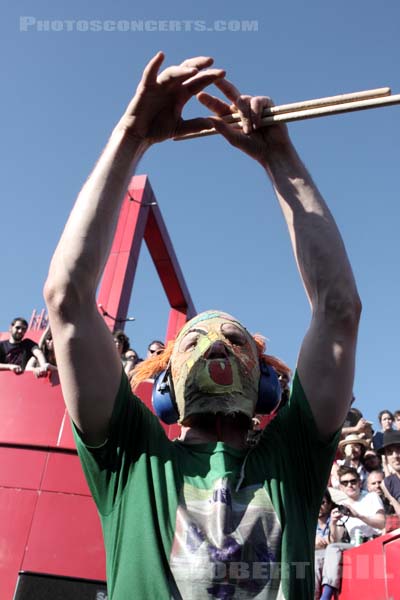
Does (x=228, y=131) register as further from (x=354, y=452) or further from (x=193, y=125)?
(x=354, y=452)

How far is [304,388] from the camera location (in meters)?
1.63

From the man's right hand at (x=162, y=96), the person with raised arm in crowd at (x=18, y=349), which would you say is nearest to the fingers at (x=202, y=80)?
the man's right hand at (x=162, y=96)

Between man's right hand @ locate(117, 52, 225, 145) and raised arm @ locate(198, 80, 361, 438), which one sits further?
man's right hand @ locate(117, 52, 225, 145)

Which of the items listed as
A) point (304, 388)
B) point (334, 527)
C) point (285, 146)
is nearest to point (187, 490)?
point (304, 388)

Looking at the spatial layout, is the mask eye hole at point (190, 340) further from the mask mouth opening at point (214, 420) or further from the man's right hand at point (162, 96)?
the man's right hand at point (162, 96)

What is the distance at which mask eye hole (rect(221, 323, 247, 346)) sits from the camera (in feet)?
5.92

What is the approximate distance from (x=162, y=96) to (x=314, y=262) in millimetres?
684

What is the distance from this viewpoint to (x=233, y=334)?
1.82 metres

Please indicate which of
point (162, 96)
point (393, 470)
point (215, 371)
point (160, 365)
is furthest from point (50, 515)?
point (162, 96)

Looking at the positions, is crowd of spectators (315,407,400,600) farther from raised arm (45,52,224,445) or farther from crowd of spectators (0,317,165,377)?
raised arm (45,52,224,445)

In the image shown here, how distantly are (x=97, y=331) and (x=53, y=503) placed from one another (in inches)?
138

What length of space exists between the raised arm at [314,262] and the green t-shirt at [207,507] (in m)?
0.08

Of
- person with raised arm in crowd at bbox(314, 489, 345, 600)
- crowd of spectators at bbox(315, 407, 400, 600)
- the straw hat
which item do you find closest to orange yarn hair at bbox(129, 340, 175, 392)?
crowd of spectators at bbox(315, 407, 400, 600)

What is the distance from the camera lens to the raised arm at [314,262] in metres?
1.59
